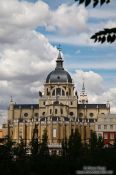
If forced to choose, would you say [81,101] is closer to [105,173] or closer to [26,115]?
[26,115]

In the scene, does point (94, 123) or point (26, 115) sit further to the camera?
point (26, 115)

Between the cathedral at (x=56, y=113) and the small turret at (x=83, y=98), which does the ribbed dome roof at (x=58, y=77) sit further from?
the small turret at (x=83, y=98)

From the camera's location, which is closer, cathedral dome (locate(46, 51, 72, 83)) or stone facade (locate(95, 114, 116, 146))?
stone facade (locate(95, 114, 116, 146))

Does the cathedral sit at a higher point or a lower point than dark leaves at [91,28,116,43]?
higher

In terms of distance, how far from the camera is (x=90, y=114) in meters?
114

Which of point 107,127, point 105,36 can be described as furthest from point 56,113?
point 105,36

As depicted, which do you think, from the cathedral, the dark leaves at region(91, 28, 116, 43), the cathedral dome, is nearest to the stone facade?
the cathedral

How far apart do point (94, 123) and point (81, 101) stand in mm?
26531

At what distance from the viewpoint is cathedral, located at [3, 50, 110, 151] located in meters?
101

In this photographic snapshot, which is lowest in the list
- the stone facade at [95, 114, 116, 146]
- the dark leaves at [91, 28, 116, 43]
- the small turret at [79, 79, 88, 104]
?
the dark leaves at [91, 28, 116, 43]

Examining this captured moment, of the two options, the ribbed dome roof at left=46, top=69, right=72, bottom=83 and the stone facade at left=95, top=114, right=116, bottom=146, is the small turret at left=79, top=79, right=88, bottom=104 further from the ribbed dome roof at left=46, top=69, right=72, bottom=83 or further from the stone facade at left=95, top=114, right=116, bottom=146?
the stone facade at left=95, top=114, right=116, bottom=146

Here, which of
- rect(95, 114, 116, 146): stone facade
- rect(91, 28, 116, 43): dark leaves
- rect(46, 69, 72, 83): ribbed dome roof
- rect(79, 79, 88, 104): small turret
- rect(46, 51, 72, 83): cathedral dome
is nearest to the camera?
rect(91, 28, 116, 43): dark leaves

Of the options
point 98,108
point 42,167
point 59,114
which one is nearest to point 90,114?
point 98,108

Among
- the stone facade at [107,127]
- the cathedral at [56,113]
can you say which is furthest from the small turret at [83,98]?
the stone facade at [107,127]
